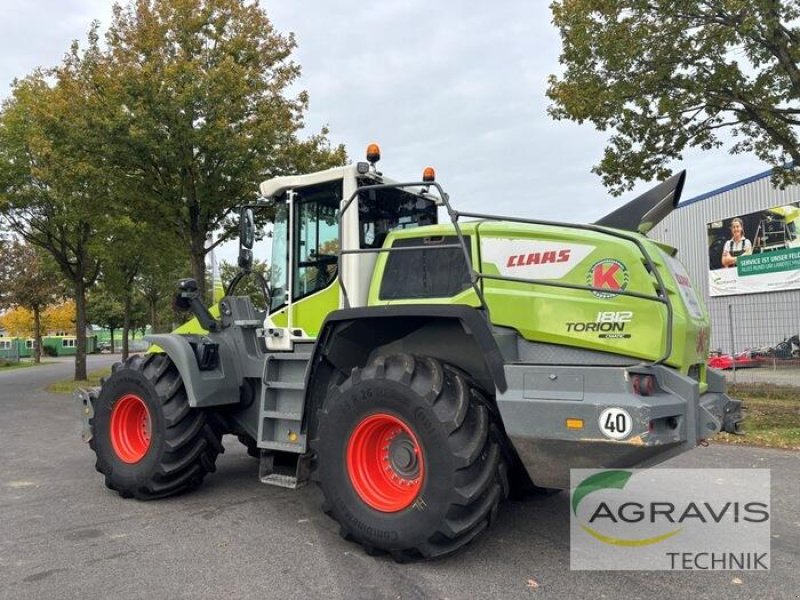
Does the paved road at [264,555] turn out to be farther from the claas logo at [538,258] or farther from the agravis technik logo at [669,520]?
the claas logo at [538,258]

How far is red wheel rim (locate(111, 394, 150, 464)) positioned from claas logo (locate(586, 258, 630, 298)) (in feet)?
13.5

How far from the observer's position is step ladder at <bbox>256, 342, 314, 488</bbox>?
15.9ft

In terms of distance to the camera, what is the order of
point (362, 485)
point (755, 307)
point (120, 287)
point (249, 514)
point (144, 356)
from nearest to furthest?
point (362, 485) → point (249, 514) → point (144, 356) → point (755, 307) → point (120, 287)

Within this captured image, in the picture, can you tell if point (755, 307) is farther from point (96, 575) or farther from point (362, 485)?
point (96, 575)

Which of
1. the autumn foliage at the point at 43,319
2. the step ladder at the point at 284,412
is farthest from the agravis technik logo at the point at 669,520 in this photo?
the autumn foliage at the point at 43,319

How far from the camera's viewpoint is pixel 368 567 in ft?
12.9

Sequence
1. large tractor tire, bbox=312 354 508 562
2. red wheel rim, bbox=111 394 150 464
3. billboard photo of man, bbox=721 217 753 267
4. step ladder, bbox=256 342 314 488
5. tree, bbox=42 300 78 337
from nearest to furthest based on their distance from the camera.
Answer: large tractor tire, bbox=312 354 508 562 < step ladder, bbox=256 342 314 488 < red wheel rim, bbox=111 394 150 464 < billboard photo of man, bbox=721 217 753 267 < tree, bbox=42 300 78 337

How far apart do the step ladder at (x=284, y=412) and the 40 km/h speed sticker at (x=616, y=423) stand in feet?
7.41

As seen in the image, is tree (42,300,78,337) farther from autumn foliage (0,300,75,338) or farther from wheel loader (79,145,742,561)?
wheel loader (79,145,742,561)

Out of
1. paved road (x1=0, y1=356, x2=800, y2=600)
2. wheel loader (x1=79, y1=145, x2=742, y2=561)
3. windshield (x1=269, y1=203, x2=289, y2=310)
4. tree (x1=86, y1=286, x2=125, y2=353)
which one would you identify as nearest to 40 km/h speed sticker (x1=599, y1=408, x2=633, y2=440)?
wheel loader (x1=79, y1=145, x2=742, y2=561)

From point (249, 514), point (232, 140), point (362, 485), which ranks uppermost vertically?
point (232, 140)

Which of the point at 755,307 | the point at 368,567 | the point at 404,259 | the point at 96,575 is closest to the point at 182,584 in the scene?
the point at 96,575

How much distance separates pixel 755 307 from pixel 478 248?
1241cm

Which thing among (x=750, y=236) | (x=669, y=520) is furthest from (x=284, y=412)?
(x=750, y=236)
